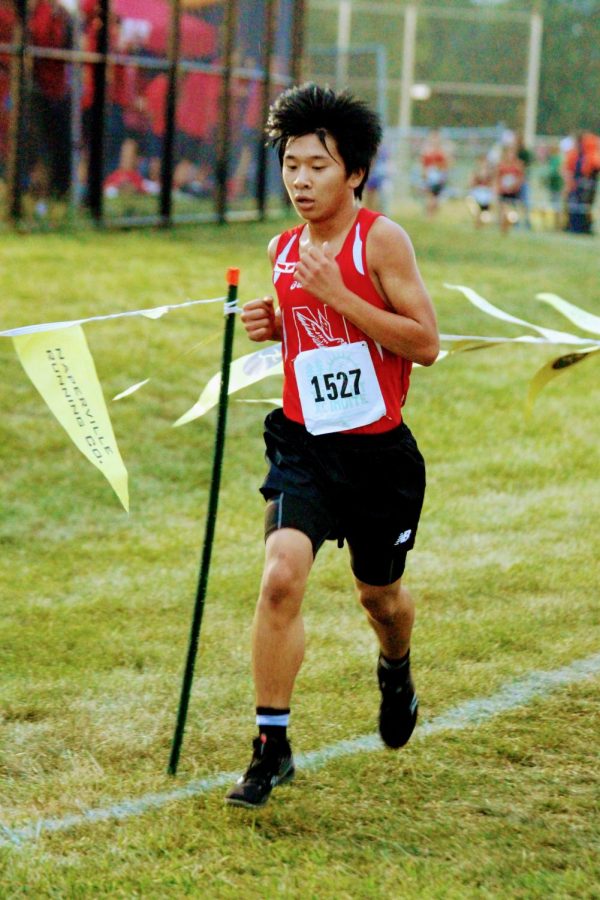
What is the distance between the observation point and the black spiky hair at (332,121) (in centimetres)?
401

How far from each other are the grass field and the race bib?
3.23 feet

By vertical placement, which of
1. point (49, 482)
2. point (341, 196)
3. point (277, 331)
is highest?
point (341, 196)

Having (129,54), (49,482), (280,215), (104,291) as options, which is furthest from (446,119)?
(49,482)

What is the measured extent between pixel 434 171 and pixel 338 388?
24.4 metres

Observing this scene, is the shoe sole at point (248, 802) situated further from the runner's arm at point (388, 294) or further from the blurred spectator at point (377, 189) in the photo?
the blurred spectator at point (377, 189)

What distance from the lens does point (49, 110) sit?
15711 mm

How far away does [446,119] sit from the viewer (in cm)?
5509

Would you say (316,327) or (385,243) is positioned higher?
(385,243)

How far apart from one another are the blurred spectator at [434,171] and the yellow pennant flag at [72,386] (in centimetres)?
2411

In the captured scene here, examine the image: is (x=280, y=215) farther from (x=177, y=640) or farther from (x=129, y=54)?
(x=177, y=640)

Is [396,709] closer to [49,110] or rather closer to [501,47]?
[49,110]

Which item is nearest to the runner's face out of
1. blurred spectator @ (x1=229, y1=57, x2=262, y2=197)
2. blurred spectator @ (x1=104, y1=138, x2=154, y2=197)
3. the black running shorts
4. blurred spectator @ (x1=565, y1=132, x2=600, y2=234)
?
the black running shorts

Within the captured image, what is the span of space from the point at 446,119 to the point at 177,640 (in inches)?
2024

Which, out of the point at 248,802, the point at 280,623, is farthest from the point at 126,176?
the point at 248,802
